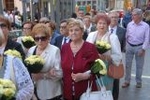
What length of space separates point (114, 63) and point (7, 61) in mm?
2745

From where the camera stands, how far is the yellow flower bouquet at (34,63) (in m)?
4.04

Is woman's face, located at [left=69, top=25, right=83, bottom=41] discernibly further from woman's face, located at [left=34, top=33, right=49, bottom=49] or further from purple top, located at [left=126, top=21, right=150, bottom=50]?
purple top, located at [left=126, top=21, right=150, bottom=50]

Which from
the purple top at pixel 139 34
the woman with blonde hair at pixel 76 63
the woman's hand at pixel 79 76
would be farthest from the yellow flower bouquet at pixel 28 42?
the purple top at pixel 139 34

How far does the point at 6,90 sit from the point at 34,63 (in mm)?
1387

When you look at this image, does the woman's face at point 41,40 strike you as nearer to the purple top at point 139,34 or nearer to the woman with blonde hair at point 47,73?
the woman with blonde hair at point 47,73

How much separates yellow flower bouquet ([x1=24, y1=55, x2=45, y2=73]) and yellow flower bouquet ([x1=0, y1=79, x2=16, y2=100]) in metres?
1.31

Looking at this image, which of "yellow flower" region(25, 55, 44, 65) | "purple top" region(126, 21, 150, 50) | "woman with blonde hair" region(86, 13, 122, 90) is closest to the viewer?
"yellow flower" region(25, 55, 44, 65)

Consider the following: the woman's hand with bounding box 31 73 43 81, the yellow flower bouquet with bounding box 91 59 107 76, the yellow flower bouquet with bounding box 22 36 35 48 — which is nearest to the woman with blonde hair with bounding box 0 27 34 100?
the woman's hand with bounding box 31 73 43 81

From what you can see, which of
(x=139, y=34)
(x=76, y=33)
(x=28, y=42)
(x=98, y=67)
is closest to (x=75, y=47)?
(x=76, y=33)

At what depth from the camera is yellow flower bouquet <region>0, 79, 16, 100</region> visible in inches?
103

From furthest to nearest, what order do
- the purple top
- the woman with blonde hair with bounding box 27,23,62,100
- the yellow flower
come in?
1. the purple top
2. the woman with blonde hair with bounding box 27,23,62,100
3. the yellow flower

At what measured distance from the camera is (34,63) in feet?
13.2

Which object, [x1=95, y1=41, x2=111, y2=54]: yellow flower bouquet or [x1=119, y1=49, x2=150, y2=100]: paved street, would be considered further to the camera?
[x1=119, y1=49, x2=150, y2=100]: paved street

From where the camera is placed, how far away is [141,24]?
7793 millimetres
